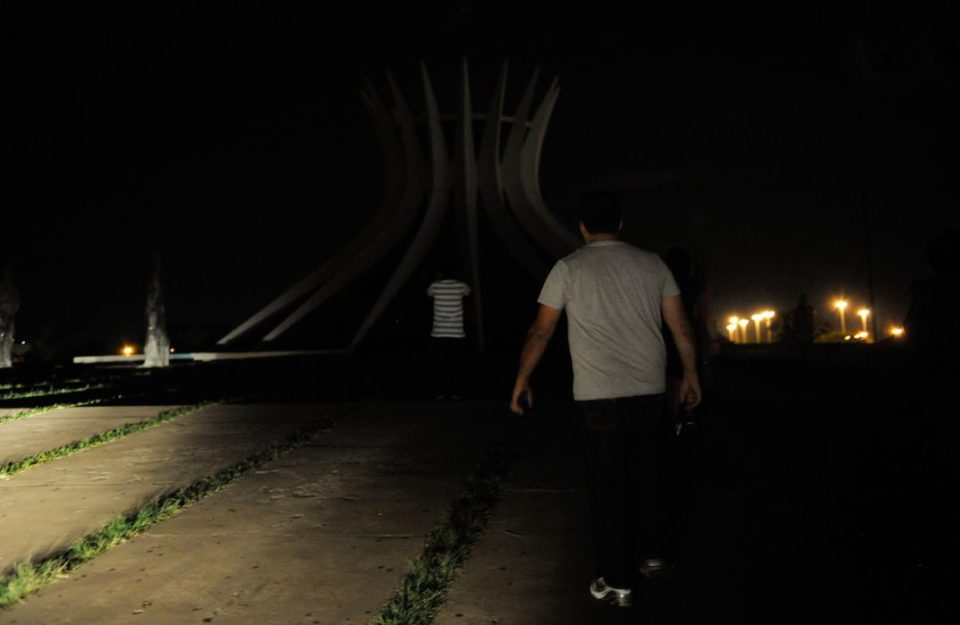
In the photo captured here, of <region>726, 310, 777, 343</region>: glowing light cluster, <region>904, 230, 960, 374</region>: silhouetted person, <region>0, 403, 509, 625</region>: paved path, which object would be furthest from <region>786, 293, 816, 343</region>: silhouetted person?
<region>904, 230, 960, 374</region>: silhouetted person

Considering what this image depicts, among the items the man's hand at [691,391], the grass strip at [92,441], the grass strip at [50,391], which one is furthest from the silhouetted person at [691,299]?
the grass strip at [50,391]

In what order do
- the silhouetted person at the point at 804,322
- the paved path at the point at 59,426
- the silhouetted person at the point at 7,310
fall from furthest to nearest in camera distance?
the silhouetted person at the point at 804,322 < the silhouetted person at the point at 7,310 < the paved path at the point at 59,426

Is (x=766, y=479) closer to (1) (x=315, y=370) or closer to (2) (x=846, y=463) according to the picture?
(2) (x=846, y=463)

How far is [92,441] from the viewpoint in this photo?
599 cm

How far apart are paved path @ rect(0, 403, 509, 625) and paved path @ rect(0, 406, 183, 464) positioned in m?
2.06

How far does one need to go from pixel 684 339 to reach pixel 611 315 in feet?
1.10

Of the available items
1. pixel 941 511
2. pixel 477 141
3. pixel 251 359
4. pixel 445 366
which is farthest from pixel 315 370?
pixel 477 141

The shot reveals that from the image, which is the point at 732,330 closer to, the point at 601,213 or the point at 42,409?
the point at 42,409

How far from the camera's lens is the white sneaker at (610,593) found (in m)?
2.72

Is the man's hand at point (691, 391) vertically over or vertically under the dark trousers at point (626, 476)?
over

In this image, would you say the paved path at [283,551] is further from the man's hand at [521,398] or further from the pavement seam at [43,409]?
the pavement seam at [43,409]

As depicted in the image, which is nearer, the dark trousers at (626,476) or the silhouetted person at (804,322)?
the dark trousers at (626,476)

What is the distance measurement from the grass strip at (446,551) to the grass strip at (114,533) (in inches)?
53.8

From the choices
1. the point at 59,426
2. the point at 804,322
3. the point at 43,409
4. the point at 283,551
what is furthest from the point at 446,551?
the point at 804,322
